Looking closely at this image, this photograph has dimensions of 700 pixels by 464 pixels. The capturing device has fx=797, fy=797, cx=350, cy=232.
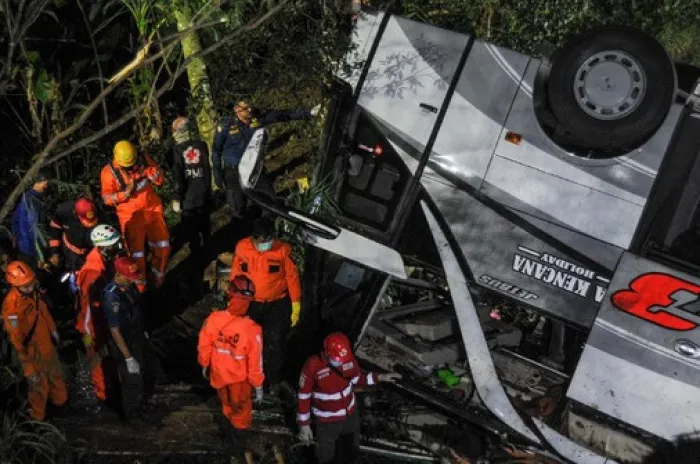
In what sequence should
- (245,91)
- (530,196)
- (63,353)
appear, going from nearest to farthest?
(530,196)
(63,353)
(245,91)

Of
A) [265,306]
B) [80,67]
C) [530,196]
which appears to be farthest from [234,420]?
[80,67]

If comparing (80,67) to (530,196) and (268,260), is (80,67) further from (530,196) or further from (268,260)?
(530,196)

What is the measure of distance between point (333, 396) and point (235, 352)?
0.81 metres

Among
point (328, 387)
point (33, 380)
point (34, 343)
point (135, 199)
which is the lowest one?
point (33, 380)

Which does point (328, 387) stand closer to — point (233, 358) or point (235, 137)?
point (233, 358)

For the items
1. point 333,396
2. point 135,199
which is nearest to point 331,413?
point 333,396

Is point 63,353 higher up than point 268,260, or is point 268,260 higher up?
point 268,260

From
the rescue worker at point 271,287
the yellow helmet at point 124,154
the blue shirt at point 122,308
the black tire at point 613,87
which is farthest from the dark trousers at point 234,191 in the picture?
the black tire at point 613,87

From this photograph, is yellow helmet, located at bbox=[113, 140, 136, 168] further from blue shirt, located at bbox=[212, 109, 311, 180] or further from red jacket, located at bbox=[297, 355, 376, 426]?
red jacket, located at bbox=[297, 355, 376, 426]

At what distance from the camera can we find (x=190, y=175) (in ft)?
27.6

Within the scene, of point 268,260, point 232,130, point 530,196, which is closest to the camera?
point 530,196

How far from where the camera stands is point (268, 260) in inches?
266

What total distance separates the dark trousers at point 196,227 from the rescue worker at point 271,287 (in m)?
1.60

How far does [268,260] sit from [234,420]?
1.35 metres
